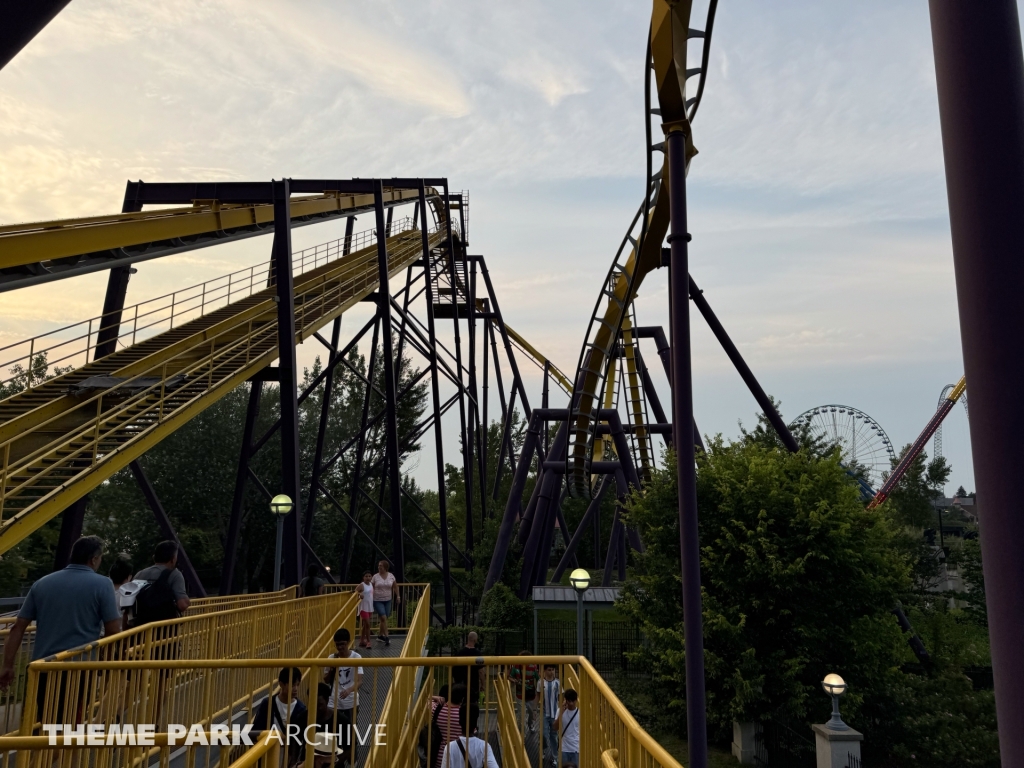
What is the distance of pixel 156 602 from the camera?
227 inches

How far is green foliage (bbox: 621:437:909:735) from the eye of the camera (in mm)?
13430

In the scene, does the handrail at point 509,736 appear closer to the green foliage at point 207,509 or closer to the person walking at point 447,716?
the person walking at point 447,716

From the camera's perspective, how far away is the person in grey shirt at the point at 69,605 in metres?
4.57

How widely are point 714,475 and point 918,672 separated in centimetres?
692

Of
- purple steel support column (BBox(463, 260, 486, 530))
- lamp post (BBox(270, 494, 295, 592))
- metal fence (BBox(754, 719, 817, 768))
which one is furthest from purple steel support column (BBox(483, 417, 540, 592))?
lamp post (BBox(270, 494, 295, 592))

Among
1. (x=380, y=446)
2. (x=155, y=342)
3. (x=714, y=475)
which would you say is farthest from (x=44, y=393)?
(x=380, y=446)

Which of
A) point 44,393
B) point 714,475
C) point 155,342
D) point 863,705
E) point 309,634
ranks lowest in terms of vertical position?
point 863,705

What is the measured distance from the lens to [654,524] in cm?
1537

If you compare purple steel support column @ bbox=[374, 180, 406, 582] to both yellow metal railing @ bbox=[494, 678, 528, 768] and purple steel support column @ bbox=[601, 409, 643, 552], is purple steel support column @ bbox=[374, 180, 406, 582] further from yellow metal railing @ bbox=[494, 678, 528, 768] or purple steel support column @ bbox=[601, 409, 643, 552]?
yellow metal railing @ bbox=[494, 678, 528, 768]

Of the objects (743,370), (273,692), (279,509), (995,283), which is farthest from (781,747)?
(995,283)

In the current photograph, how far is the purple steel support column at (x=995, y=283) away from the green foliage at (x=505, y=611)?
58.1 feet

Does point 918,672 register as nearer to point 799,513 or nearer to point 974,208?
point 799,513

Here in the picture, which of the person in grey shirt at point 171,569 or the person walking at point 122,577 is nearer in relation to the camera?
the person in grey shirt at point 171,569

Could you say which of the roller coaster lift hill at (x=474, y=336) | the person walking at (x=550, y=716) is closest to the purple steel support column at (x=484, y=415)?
the roller coaster lift hill at (x=474, y=336)
